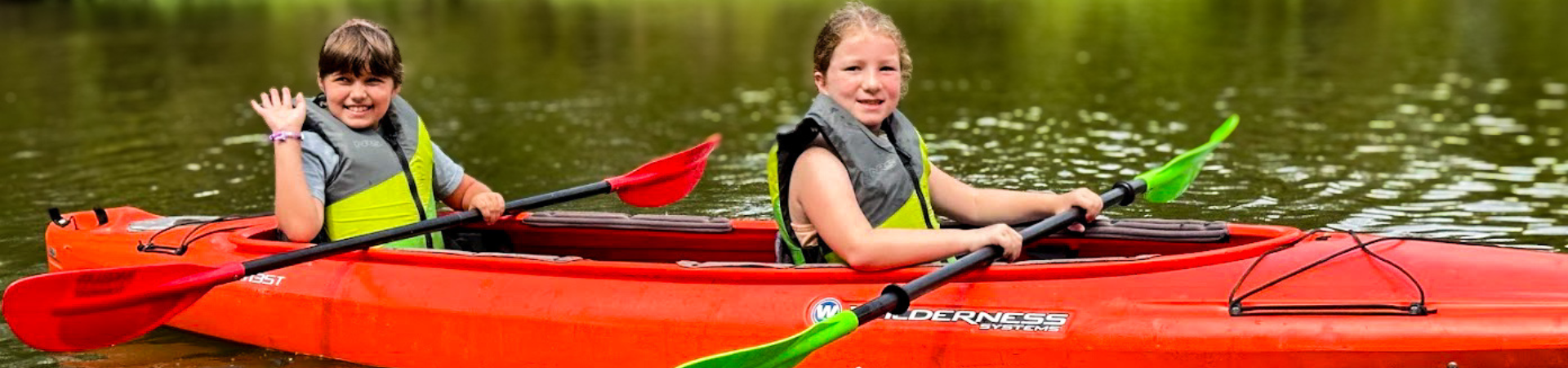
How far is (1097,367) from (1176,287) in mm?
320

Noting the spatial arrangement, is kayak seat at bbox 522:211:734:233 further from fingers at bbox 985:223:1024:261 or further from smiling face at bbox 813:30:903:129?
fingers at bbox 985:223:1024:261

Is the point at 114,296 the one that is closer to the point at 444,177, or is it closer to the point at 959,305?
the point at 444,177

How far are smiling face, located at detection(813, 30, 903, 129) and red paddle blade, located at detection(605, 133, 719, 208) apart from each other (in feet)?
7.38

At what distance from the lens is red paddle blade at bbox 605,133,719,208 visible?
23.9ft

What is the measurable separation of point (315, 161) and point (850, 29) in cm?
215

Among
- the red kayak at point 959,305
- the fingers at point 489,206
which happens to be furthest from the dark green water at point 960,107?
the fingers at point 489,206

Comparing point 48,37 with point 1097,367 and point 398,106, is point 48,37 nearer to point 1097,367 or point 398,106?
point 398,106

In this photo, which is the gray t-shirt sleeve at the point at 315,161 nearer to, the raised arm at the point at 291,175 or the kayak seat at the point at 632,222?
the raised arm at the point at 291,175

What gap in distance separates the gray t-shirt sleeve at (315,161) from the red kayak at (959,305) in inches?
8.5

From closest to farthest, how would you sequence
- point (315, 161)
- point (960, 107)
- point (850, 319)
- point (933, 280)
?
point (850, 319) < point (933, 280) < point (315, 161) < point (960, 107)

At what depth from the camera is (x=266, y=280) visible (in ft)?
19.9

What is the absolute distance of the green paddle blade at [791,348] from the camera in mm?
4480

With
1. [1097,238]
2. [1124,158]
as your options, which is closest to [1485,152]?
[1124,158]

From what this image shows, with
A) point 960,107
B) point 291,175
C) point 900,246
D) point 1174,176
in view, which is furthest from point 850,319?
point 960,107
